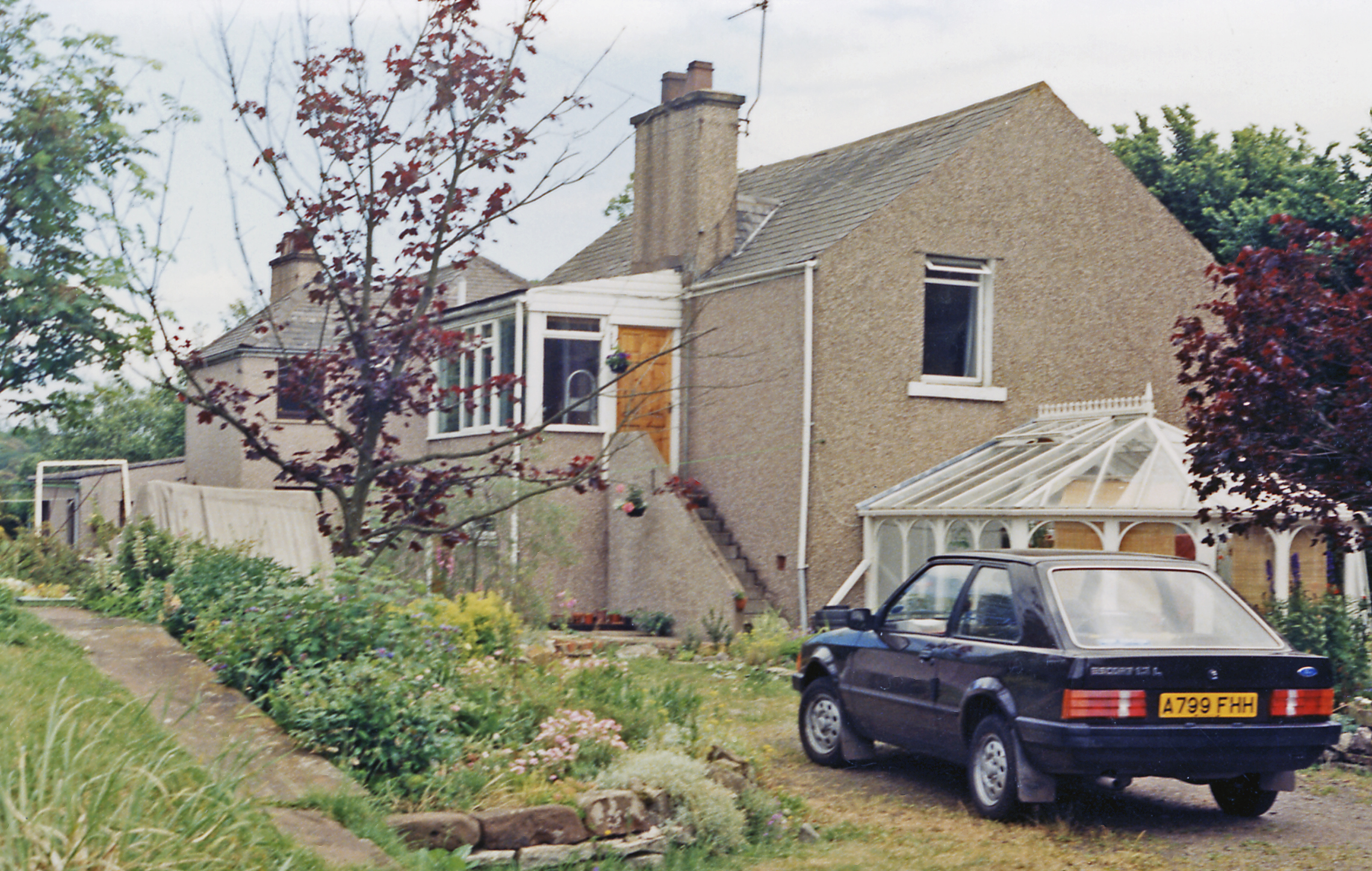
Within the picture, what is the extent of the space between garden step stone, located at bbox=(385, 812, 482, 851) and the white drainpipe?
11673 millimetres

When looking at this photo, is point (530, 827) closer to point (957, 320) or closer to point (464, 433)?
point (957, 320)

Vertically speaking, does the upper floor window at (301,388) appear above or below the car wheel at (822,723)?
above

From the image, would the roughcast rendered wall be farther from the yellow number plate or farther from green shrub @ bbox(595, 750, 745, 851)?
the yellow number plate

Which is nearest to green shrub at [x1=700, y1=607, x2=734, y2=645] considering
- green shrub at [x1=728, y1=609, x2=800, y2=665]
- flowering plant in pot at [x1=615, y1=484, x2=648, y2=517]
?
green shrub at [x1=728, y1=609, x2=800, y2=665]

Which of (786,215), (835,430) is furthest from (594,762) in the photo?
(786,215)

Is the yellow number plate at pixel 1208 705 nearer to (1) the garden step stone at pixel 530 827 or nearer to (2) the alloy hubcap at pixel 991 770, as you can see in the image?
(2) the alloy hubcap at pixel 991 770

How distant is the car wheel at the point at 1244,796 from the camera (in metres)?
8.47

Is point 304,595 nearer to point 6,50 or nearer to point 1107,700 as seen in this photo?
point 1107,700

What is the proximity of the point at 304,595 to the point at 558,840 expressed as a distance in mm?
2333

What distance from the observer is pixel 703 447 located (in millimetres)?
20562

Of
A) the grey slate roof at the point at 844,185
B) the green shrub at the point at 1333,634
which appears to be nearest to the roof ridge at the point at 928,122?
the grey slate roof at the point at 844,185

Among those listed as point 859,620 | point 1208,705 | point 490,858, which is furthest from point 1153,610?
point 490,858

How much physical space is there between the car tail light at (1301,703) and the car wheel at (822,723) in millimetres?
3104

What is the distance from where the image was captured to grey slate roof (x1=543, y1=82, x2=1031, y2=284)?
19.1 meters
